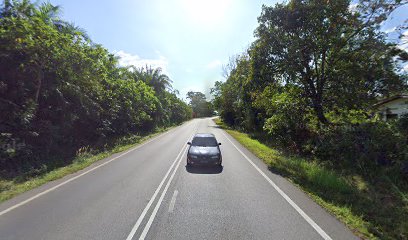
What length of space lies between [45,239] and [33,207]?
7.62 ft

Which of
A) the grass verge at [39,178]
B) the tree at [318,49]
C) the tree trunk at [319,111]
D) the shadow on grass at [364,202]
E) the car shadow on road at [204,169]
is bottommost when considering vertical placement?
the shadow on grass at [364,202]

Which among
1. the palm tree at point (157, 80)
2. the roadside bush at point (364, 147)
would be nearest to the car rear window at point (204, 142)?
the roadside bush at point (364, 147)

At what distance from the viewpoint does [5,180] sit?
A: 30.5ft

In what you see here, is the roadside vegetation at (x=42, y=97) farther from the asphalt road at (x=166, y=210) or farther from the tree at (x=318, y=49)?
the tree at (x=318, y=49)

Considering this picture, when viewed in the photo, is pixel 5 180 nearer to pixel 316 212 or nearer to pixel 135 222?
pixel 135 222

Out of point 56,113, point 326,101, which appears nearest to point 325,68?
point 326,101

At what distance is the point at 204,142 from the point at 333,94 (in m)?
9.20

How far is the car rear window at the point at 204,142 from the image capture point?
13.4 metres

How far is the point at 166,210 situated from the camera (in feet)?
21.7

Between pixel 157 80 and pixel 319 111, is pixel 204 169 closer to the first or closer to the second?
pixel 319 111

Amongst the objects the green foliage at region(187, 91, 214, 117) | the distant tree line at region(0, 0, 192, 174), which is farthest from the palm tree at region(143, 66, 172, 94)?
the green foliage at region(187, 91, 214, 117)

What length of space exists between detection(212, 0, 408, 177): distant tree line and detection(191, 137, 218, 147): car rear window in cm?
518

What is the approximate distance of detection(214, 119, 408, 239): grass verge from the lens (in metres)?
5.71

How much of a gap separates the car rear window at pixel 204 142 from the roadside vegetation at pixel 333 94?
325 cm
